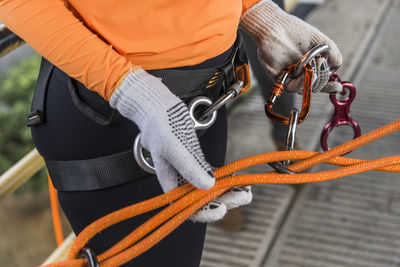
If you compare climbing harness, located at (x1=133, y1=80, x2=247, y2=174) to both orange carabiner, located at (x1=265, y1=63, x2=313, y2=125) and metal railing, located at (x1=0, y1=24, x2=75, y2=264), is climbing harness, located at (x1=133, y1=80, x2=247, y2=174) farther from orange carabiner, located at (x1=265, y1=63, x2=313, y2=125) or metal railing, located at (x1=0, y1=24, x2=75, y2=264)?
metal railing, located at (x1=0, y1=24, x2=75, y2=264)

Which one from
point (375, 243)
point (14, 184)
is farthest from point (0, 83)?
point (375, 243)

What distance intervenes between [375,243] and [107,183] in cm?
120

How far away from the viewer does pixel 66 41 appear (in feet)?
2.66

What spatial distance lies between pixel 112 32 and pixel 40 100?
0.74 feet

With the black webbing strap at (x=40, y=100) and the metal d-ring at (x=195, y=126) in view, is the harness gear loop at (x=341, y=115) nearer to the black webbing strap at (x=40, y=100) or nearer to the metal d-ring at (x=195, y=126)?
the metal d-ring at (x=195, y=126)

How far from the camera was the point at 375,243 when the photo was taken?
→ 5.73 feet

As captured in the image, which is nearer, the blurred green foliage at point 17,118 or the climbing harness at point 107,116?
the climbing harness at point 107,116

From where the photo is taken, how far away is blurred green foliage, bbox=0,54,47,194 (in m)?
5.46

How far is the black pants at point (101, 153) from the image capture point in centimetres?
93

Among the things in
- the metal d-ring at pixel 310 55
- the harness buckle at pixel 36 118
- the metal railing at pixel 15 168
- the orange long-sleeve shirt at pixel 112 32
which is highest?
the orange long-sleeve shirt at pixel 112 32

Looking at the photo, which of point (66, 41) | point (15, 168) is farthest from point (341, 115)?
point (15, 168)

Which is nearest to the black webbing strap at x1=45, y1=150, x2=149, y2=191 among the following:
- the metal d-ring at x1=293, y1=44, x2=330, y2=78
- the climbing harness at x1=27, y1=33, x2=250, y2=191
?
the climbing harness at x1=27, y1=33, x2=250, y2=191

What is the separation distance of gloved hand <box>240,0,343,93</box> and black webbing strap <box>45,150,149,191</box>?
39 centimetres

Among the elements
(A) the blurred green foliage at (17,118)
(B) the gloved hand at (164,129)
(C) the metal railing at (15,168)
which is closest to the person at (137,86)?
(B) the gloved hand at (164,129)
